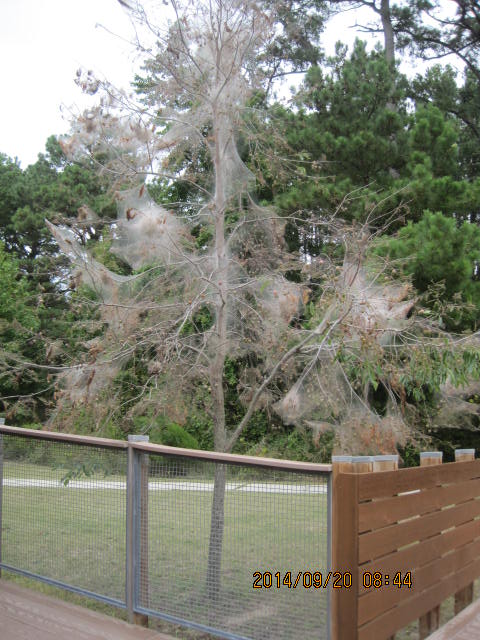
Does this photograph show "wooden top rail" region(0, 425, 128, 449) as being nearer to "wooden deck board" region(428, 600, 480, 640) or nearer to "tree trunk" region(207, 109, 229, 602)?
"tree trunk" region(207, 109, 229, 602)

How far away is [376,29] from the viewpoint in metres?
18.6

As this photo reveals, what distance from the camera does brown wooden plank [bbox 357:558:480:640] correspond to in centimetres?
283

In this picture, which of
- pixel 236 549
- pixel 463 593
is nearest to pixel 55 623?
pixel 236 549

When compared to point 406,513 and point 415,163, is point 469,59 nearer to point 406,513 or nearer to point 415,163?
point 415,163

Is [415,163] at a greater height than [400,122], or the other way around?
[400,122]

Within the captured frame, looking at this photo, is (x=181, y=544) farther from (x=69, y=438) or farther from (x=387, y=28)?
(x=387, y=28)

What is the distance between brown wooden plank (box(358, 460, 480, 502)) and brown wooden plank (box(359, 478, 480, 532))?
3 cm

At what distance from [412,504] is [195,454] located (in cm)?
115

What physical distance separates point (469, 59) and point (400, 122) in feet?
23.3

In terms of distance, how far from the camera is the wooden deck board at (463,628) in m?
3.48

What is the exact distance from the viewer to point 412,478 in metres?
3.30

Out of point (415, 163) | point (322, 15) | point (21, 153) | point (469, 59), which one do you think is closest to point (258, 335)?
point (415, 163)

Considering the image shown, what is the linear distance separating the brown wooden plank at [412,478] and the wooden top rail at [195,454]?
211 mm
